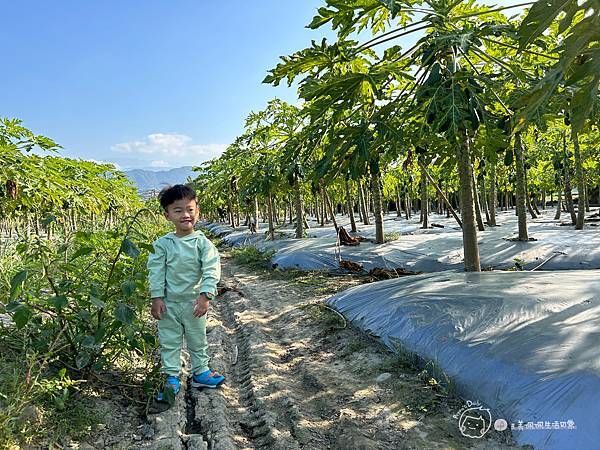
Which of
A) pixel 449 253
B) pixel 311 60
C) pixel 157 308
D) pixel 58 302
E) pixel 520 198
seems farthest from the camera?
pixel 520 198

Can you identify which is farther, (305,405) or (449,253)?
→ (449,253)

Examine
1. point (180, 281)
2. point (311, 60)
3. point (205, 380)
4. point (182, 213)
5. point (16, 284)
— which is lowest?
point (205, 380)

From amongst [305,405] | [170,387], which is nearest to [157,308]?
[170,387]

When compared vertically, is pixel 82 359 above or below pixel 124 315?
below

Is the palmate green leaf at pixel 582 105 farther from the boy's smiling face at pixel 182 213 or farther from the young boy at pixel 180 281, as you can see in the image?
the boy's smiling face at pixel 182 213

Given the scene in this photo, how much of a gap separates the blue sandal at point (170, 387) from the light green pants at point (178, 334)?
5 cm

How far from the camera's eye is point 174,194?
106 inches

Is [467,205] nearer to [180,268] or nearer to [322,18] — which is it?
[322,18]

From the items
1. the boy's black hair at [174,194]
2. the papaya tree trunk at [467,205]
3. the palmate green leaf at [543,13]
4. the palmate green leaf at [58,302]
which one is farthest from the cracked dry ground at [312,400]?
Result: the palmate green leaf at [543,13]

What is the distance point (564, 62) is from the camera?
1113mm

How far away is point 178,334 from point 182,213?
863 mm

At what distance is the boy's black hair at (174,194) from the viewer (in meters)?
2.69

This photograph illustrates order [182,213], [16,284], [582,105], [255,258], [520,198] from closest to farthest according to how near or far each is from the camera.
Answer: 1. [582,105]
2. [16,284]
3. [182,213]
4. [520,198]
5. [255,258]

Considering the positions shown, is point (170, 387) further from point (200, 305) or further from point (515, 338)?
point (515, 338)
